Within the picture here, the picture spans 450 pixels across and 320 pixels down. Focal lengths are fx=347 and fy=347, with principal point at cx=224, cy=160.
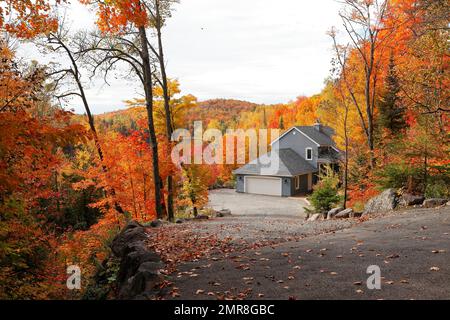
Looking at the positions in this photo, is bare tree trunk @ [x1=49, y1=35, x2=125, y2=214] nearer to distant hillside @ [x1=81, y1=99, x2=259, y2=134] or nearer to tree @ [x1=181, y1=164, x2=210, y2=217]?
tree @ [x1=181, y1=164, x2=210, y2=217]

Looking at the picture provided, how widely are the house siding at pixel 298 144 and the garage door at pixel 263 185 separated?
664 cm

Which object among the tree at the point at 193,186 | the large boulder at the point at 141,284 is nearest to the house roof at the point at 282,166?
the tree at the point at 193,186

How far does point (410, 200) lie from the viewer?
14.1 meters

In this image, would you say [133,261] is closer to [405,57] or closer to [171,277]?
[171,277]

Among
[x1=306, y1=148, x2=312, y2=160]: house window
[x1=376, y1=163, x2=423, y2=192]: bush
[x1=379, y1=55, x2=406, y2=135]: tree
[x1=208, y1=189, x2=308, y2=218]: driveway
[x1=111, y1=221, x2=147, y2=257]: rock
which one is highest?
[x1=379, y1=55, x2=406, y2=135]: tree

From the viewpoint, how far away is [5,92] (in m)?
8.65

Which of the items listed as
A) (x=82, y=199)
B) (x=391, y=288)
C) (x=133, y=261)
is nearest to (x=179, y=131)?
(x=82, y=199)

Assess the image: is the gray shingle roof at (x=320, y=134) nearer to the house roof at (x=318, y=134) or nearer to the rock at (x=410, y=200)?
the house roof at (x=318, y=134)

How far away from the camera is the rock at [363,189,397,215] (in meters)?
14.6

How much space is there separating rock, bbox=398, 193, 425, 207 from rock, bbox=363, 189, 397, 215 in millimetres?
310

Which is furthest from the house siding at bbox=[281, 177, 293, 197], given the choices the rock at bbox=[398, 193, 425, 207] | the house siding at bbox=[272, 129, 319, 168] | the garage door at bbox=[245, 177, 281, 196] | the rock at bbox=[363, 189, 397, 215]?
the rock at bbox=[398, 193, 425, 207]

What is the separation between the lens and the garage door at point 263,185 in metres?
37.1
